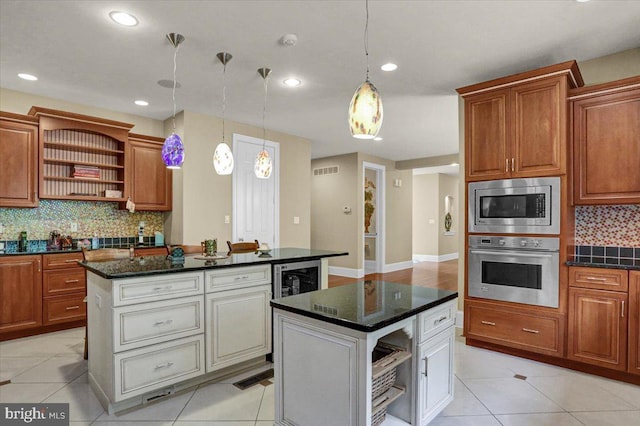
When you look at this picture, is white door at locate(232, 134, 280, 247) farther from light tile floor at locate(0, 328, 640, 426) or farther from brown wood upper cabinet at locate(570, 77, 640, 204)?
brown wood upper cabinet at locate(570, 77, 640, 204)

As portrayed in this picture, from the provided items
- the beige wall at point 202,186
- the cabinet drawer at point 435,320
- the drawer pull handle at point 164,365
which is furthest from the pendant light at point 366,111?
the beige wall at point 202,186

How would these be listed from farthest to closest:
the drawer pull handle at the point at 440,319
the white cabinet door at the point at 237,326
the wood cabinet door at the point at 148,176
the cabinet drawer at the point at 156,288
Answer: the wood cabinet door at the point at 148,176 → the white cabinet door at the point at 237,326 → the cabinet drawer at the point at 156,288 → the drawer pull handle at the point at 440,319

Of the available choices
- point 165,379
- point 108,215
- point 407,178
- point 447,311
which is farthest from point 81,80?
point 407,178

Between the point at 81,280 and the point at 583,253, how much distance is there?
5.24 m

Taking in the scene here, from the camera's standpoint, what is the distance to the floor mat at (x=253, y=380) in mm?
2645

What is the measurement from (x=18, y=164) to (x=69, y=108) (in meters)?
1.01

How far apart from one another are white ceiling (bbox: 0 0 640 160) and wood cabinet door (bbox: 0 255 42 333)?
1927 mm

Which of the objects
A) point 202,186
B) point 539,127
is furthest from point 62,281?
point 539,127

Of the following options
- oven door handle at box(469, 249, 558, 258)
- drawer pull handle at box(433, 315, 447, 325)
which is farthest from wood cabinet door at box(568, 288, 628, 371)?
drawer pull handle at box(433, 315, 447, 325)

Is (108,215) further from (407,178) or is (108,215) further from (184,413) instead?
(407,178)

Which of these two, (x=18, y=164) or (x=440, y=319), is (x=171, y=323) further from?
(x=18, y=164)

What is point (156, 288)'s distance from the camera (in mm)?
2320

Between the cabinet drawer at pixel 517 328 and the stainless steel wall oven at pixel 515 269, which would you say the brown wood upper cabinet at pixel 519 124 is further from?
the cabinet drawer at pixel 517 328

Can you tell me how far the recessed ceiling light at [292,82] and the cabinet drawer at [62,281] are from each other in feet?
10.4
